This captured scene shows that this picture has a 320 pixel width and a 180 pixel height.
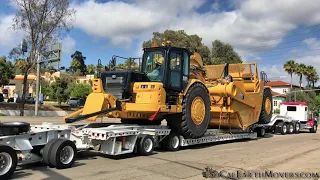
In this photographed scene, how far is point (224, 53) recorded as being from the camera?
2012 inches

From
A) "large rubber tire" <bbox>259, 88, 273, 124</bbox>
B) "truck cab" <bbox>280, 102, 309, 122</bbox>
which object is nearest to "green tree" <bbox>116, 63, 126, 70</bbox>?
"large rubber tire" <bbox>259, 88, 273, 124</bbox>

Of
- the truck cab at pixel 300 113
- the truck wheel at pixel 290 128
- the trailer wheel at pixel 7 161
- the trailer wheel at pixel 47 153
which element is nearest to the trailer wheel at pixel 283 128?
the truck wheel at pixel 290 128

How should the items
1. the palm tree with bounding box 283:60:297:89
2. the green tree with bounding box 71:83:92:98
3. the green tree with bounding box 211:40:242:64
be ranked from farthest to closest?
the palm tree with bounding box 283:60:297:89 → the green tree with bounding box 71:83:92:98 → the green tree with bounding box 211:40:242:64

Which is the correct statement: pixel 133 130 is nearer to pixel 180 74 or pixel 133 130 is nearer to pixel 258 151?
pixel 180 74

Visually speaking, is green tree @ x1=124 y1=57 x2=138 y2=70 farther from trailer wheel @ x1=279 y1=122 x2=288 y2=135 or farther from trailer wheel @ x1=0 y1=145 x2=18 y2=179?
trailer wheel @ x1=279 y1=122 x2=288 y2=135

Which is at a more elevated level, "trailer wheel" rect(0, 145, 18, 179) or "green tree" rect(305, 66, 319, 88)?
"green tree" rect(305, 66, 319, 88)

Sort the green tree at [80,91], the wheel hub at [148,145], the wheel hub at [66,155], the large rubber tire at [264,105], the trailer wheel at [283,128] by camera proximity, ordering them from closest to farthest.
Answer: the wheel hub at [66,155] → the wheel hub at [148,145] → the large rubber tire at [264,105] → the trailer wheel at [283,128] → the green tree at [80,91]

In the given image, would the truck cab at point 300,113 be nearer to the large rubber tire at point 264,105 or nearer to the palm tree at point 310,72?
the large rubber tire at point 264,105

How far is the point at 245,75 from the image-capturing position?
16.2m

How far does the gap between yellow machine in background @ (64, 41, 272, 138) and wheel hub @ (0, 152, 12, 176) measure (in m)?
2.79

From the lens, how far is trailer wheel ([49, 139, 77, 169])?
24.9ft

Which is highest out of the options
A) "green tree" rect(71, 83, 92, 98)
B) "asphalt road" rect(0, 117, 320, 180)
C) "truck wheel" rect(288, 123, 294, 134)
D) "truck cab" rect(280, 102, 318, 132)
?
"green tree" rect(71, 83, 92, 98)

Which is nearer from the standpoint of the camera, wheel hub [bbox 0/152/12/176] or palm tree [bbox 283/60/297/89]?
wheel hub [bbox 0/152/12/176]

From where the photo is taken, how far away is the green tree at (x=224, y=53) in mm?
50584
